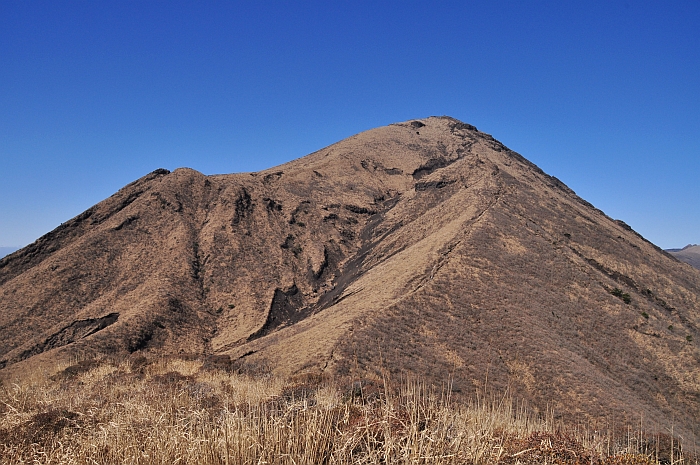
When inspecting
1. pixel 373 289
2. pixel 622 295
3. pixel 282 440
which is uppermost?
pixel 373 289

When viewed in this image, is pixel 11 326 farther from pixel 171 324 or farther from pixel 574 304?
pixel 574 304

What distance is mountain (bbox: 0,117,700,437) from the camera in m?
17.2

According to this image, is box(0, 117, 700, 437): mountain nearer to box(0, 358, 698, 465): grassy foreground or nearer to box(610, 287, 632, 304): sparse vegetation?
box(610, 287, 632, 304): sparse vegetation

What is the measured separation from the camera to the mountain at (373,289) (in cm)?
1725

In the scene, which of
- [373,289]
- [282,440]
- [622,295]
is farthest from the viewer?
[622,295]

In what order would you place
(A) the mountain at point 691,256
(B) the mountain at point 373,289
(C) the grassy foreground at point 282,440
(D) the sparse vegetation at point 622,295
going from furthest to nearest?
(A) the mountain at point 691,256
(D) the sparse vegetation at point 622,295
(B) the mountain at point 373,289
(C) the grassy foreground at point 282,440

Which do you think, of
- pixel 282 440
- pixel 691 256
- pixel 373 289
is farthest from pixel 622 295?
pixel 691 256

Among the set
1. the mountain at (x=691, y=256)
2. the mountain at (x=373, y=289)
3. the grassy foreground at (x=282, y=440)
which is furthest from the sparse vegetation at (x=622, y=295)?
the mountain at (x=691, y=256)

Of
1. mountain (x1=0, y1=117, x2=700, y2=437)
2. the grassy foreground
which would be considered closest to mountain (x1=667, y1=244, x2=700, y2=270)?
mountain (x1=0, y1=117, x2=700, y2=437)

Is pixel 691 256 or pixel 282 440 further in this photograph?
pixel 691 256

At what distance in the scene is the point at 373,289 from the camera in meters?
22.8

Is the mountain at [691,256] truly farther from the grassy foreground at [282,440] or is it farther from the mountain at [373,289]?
the grassy foreground at [282,440]

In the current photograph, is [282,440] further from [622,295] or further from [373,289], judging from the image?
[622,295]

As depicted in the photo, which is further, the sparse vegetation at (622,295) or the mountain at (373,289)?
the sparse vegetation at (622,295)
